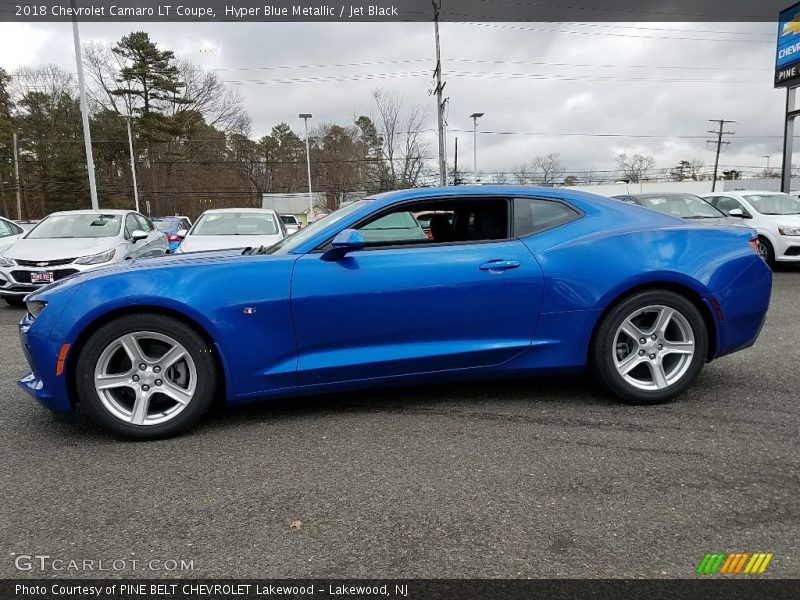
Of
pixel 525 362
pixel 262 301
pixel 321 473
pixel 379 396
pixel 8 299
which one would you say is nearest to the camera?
pixel 321 473

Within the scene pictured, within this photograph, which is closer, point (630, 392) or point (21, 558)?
point (21, 558)

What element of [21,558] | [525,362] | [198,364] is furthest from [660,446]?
[21,558]

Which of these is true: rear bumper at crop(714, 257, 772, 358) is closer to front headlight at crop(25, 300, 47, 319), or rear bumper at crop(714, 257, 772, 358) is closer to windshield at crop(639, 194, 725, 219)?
front headlight at crop(25, 300, 47, 319)

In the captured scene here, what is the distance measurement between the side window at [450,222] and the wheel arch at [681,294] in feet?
2.62

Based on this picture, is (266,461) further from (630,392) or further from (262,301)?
(630,392)

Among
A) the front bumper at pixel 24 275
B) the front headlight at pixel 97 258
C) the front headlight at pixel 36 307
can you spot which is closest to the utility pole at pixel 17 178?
the front bumper at pixel 24 275

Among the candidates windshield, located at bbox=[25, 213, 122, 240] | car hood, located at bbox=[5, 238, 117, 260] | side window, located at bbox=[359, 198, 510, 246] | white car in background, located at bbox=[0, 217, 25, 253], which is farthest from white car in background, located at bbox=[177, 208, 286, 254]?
side window, located at bbox=[359, 198, 510, 246]

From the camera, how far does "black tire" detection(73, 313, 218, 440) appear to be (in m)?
3.02

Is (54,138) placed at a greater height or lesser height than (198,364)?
greater

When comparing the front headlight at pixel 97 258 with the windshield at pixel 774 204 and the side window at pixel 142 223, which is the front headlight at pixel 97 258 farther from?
the windshield at pixel 774 204

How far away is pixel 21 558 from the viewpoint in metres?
2.05

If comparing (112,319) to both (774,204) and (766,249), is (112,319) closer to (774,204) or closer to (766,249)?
(766,249)

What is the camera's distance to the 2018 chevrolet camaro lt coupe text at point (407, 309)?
307 centimetres

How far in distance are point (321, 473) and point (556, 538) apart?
116cm
